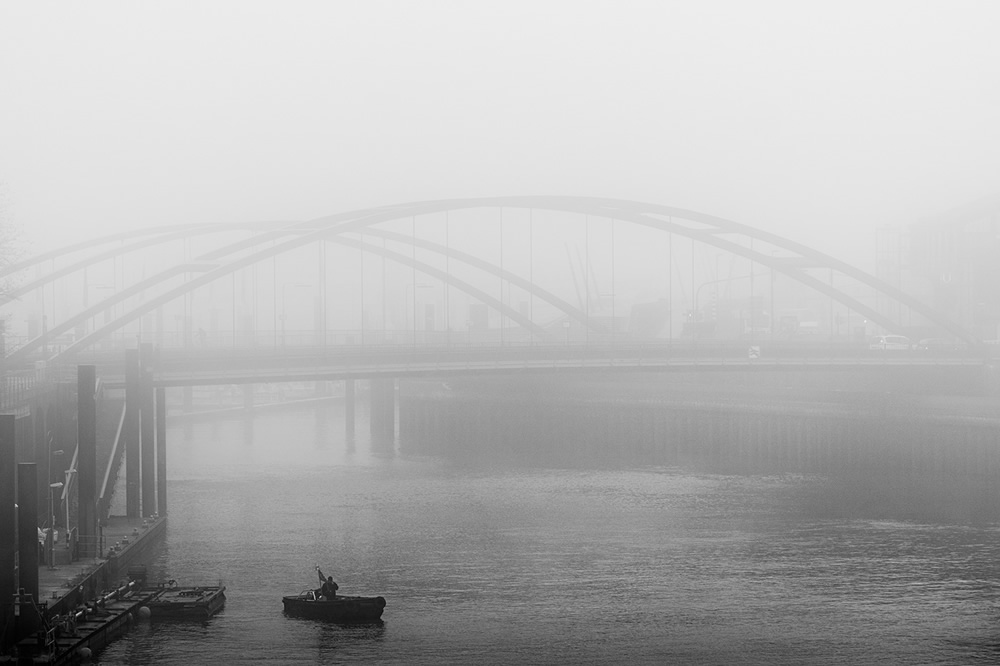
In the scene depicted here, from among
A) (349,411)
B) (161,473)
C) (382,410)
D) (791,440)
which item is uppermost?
(349,411)

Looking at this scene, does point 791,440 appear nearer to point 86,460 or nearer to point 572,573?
point 572,573

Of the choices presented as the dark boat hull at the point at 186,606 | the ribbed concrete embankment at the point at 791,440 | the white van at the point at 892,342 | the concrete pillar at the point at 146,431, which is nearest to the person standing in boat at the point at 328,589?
the dark boat hull at the point at 186,606

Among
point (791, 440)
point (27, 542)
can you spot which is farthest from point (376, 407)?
point (27, 542)

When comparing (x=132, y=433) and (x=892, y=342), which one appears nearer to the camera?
(x=132, y=433)

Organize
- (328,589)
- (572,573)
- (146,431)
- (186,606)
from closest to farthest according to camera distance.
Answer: (186,606), (328,589), (572,573), (146,431)

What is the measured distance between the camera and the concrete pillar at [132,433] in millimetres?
A: 35719

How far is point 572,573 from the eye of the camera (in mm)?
30797

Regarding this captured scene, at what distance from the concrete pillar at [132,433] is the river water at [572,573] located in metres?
1.70

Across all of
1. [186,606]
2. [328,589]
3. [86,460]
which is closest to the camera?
[186,606]

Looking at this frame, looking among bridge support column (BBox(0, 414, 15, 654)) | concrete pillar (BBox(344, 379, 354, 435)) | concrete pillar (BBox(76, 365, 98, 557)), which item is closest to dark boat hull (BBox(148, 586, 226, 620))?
concrete pillar (BBox(76, 365, 98, 557))

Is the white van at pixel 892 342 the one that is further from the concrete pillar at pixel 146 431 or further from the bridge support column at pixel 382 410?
the concrete pillar at pixel 146 431

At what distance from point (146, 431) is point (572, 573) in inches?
599

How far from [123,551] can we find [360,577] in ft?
19.0

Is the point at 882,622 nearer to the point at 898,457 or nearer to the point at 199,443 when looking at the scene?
the point at 898,457
